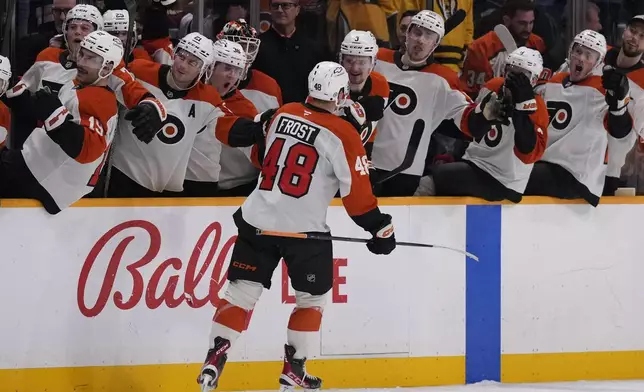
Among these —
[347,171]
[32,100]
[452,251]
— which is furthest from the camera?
[452,251]

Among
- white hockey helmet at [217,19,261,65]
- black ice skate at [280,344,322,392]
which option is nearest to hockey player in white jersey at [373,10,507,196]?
white hockey helmet at [217,19,261,65]

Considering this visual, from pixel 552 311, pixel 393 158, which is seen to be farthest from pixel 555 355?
pixel 393 158

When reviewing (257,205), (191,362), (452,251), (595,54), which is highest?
(595,54)

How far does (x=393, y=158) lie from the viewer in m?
5.20

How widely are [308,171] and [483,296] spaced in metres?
1.13

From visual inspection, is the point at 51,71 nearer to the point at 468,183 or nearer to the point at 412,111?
the point at 412,111

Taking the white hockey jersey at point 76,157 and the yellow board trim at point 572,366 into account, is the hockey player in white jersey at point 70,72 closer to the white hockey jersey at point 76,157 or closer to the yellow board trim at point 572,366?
the white hockey jersey at point 76,157

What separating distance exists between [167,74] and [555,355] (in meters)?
1.95

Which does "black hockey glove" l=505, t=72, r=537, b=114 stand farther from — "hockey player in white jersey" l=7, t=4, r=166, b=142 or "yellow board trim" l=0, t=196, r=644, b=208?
"hockey player in white jersey" l=7, t=4, r=166, b=142

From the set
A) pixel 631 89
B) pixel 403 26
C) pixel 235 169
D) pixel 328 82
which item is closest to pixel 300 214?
pixel 328 82

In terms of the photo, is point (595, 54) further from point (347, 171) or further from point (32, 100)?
point (32, 100)

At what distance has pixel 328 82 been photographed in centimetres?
425

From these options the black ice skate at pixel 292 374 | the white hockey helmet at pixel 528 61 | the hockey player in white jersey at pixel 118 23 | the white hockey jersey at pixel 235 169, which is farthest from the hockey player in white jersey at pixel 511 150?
the hockey player in white jersey at pixel 118 23

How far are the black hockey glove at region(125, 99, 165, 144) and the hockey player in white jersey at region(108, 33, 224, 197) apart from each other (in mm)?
249
